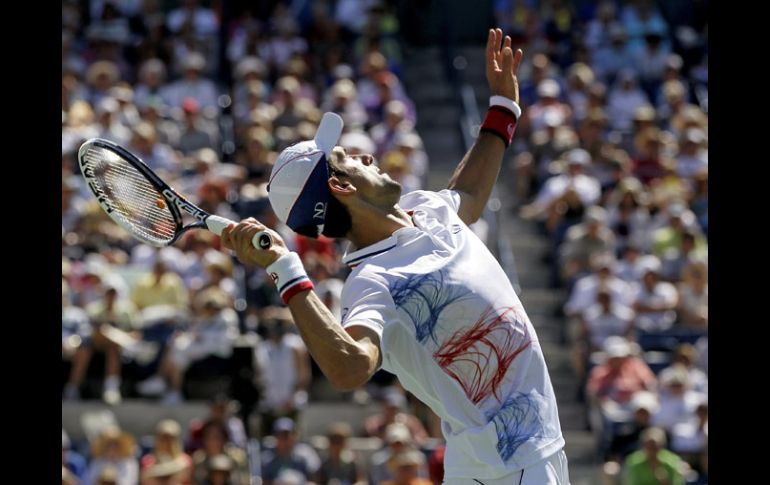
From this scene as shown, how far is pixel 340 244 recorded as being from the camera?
14461 millimetres

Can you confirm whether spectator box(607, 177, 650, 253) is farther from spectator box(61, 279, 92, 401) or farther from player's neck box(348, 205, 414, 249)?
player's neck box(348, 205, 414, 249)

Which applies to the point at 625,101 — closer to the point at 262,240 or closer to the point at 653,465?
the point at 653,465

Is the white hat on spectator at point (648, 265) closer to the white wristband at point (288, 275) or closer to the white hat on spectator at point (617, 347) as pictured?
the white hat on spectator at point (617, 347)

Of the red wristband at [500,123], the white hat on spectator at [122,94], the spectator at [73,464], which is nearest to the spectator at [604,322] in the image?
the spectator at [73,464]

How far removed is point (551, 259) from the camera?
51.4ft

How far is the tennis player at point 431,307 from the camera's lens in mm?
5367

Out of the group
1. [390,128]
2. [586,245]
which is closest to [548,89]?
[390,128]

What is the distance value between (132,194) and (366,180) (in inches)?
38.7

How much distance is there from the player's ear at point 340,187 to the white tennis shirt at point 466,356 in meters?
0.22

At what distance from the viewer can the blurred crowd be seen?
43.0 feet

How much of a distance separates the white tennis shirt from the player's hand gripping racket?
846mm


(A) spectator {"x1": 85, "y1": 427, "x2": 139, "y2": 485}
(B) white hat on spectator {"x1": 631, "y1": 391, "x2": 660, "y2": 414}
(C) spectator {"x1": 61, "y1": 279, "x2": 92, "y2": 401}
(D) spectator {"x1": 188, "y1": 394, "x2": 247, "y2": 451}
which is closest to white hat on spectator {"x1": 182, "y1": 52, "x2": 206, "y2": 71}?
(C) spectator {"x1": 61, "y1": 279, "x2": 92, "y2": 401}
